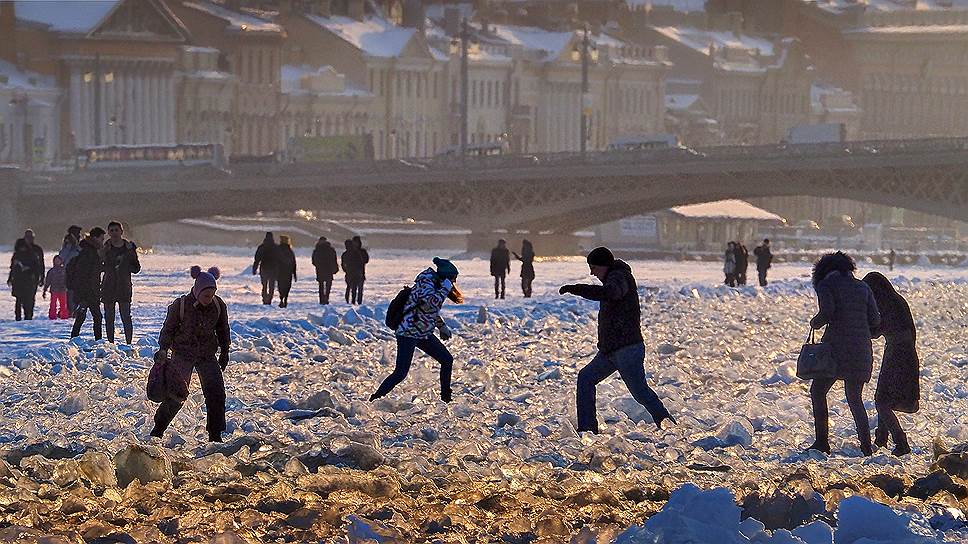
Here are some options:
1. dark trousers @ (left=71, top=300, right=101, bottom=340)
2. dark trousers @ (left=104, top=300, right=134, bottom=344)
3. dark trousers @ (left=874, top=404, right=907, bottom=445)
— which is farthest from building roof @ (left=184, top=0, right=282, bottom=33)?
dark trousers @ (left=874, top=404, right=907, bottom=445)

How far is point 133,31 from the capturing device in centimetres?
12194

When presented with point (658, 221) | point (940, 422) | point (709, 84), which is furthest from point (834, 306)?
point (709, 84)

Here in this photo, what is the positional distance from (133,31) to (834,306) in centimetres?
10659

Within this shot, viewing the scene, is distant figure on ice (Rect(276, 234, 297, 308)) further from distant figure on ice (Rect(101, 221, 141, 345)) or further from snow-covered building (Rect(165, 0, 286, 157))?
snow-covered building (Rect(165, 0, 286, 157))

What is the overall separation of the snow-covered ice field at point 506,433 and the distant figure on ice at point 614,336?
264 mm

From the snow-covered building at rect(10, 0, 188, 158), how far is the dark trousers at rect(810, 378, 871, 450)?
318 feet

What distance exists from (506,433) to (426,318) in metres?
1.78

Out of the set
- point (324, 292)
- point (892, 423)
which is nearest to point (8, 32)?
point (324, 292)

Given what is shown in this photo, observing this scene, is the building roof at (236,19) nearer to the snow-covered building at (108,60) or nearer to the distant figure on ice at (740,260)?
the snow-covered building at (108,60)

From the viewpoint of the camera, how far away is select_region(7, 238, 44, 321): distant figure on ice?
1218 inches

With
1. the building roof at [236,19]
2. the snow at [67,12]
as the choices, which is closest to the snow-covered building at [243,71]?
the building roof at [236,19]

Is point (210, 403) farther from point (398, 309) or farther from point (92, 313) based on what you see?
point (92, 313)

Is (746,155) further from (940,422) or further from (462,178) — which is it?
(940,422)

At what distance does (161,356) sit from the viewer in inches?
711
